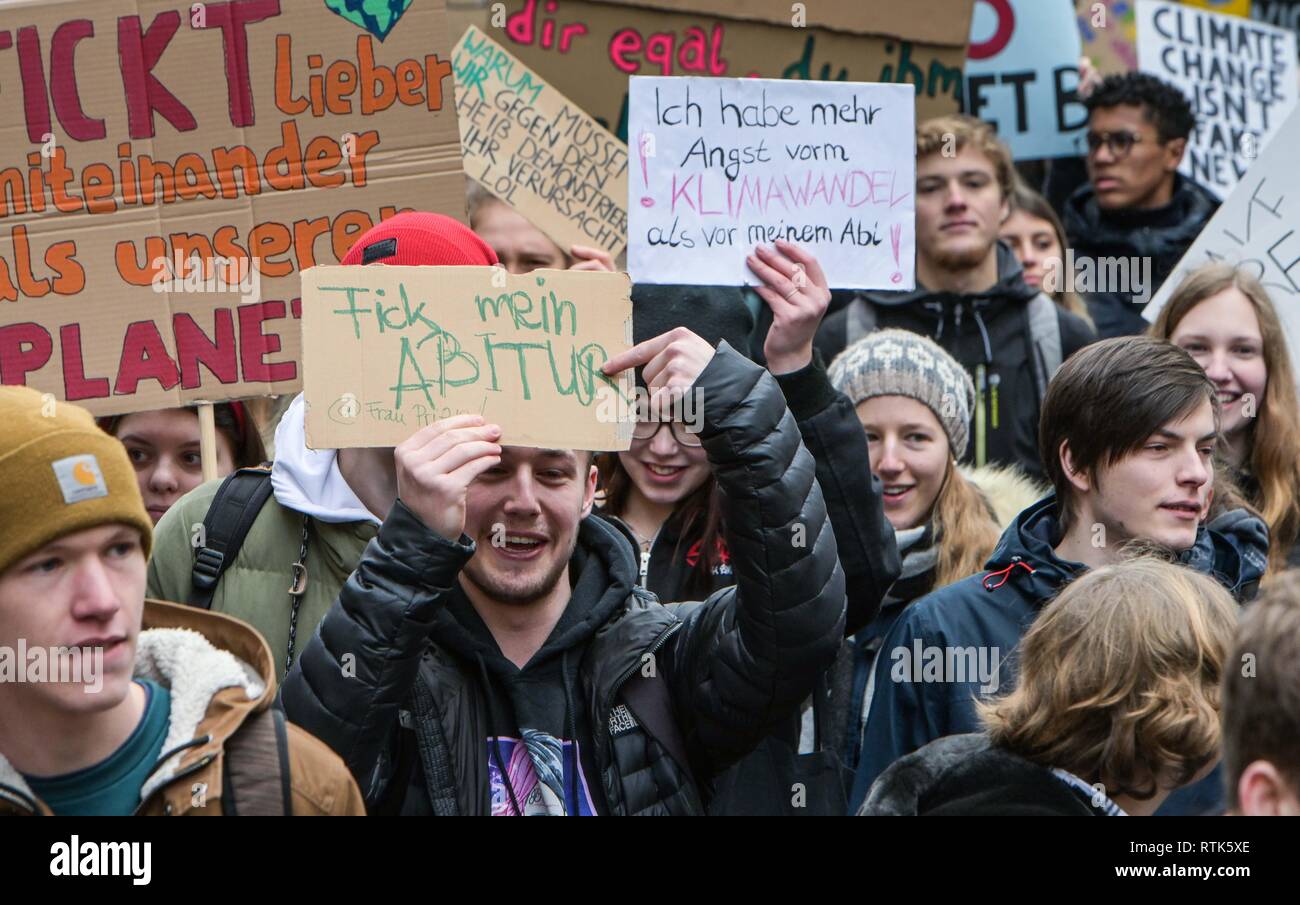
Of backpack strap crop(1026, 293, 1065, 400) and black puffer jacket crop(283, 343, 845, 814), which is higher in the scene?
backpack strap crop(1026, 293, 1065, 400)

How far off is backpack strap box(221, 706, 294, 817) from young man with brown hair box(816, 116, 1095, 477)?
343cm

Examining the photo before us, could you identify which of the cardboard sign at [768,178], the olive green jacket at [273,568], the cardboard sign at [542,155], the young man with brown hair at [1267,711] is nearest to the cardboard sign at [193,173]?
the cardboard sign at [768,178]

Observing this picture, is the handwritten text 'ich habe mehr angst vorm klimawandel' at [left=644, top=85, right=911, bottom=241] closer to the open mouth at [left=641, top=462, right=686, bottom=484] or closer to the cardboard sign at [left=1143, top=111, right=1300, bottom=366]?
the open mouth at [left=641, top=462, right=686, bottom=484]

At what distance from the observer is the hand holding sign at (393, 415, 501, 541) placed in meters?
3.14

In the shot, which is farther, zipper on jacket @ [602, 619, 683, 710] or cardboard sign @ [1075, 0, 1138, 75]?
cardboard sign @ [1075, 0, 1138, 75]

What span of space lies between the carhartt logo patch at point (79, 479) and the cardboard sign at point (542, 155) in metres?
2.66

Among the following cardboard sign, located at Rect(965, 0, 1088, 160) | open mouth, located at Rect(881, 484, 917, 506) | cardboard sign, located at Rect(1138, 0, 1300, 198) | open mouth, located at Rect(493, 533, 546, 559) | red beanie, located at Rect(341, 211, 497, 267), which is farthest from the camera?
cardboard sign, located at Rect(1138, 0, 1300, 198)

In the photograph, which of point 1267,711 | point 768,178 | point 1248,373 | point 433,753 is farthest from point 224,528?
point 1248,373

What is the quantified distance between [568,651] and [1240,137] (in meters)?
5.52

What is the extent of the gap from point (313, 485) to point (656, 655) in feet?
2.69

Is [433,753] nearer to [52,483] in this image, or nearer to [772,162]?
[52,483]

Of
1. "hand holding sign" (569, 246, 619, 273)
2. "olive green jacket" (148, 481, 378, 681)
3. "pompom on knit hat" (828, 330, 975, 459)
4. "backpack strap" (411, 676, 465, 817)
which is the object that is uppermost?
"hand holding sign" (569, 246, 619, 273)

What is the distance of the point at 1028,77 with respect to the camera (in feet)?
24.3

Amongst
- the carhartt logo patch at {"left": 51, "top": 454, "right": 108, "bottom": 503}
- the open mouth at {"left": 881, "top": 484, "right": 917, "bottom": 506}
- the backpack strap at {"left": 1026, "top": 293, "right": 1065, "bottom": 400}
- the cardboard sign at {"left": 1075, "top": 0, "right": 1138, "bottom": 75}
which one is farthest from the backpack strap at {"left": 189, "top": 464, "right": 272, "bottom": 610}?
the cardboard sign at {"left": 1075, "top": 0, "right": 1138, "bottom": 75}
